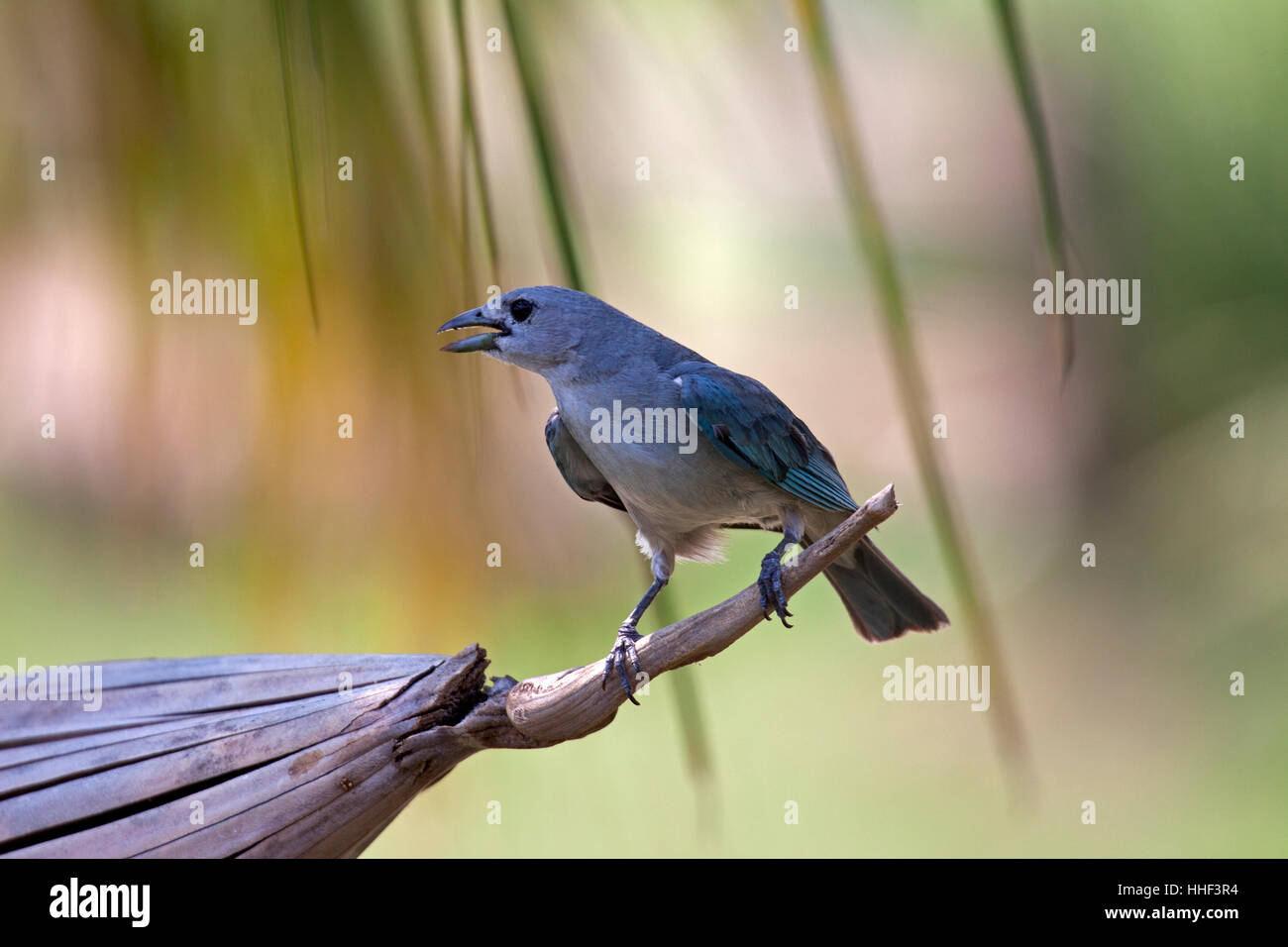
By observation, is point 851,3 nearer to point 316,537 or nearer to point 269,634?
point 316,537

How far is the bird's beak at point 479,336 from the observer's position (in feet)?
8.30

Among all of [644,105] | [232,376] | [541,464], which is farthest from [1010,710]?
[541,464]

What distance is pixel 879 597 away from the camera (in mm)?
3076

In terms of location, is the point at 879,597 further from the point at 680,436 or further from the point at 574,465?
the point at 574,465

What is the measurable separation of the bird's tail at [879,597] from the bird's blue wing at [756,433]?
176 millimetres

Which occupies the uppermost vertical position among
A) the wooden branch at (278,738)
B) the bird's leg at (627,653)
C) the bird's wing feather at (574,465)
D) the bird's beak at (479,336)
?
the bird's beak at (479,336)

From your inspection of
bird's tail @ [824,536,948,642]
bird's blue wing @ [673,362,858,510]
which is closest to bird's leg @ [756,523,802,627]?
bird's blue wing @ [673,362,858,510]

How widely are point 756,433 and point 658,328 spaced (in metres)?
1.76

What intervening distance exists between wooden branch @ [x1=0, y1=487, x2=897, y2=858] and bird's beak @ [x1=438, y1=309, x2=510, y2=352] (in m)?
0.75

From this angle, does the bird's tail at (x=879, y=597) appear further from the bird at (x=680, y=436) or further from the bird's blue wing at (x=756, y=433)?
the bird's blue wing at (x=756, y=433)

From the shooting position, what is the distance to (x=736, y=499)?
297cm

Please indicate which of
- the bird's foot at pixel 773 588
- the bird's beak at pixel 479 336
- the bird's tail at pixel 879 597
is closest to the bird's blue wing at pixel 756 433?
the bird's tail at pixel 879 597

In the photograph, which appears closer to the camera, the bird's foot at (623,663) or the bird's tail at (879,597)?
the bird's foot at (623,663)

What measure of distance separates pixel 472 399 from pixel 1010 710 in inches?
36.2
